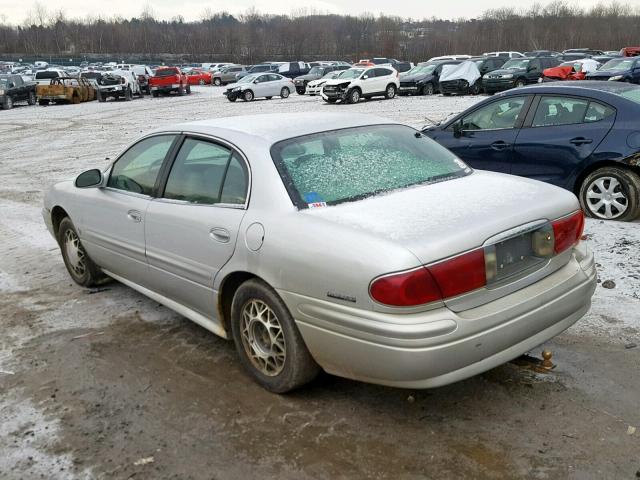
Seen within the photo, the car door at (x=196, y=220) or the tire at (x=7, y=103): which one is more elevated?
the car door at (x=196, y=220)

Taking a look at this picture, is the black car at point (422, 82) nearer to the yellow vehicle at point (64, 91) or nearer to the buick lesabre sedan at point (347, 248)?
the yellow vehicle at point (64, 91)

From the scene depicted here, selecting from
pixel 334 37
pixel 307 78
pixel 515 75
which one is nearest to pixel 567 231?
pixel 515 75

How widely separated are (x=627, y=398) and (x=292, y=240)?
2.01m

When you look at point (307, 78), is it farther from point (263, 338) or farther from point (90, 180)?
point (263, 338)

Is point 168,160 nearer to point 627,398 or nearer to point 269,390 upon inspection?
point 269,390

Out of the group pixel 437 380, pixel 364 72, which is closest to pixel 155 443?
pixel 437 380

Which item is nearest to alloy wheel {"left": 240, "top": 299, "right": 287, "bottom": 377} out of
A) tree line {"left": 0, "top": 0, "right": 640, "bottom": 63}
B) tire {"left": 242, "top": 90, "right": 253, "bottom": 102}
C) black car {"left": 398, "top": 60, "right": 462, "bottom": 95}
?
black car {"left": 398, "top": 60, "right": 462, "bottom": 95}

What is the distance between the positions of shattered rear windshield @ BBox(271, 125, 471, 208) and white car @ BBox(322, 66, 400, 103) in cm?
2333

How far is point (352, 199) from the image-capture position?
3424 millimetres

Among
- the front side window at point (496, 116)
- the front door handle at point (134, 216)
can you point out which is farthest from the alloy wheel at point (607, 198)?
the front door handle at point (134, 216)

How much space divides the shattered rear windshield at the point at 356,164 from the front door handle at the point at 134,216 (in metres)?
1.25

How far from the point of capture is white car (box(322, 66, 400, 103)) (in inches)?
1060

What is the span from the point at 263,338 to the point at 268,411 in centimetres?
41

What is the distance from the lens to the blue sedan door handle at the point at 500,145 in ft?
23.0
